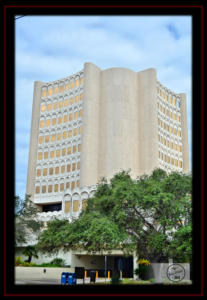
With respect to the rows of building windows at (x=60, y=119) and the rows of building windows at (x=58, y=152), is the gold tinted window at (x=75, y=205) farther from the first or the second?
the rows of building windows at (x=60, y=119)

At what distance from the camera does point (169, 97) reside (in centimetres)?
9388

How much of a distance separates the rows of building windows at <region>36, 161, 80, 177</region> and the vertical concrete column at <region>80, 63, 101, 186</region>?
3.72 meters

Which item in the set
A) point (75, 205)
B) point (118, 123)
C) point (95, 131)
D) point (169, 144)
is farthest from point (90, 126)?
point (169, 144)

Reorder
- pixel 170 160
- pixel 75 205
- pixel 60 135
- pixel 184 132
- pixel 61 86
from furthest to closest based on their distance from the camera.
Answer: pixel 184 132 → pixel 61 86 → pixel 170 160 → pixel 60 135 → pixel 75 205

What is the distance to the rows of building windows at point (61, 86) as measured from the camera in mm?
87631

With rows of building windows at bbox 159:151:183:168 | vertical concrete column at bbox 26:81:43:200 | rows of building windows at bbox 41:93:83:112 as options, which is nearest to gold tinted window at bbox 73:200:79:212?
vertical concrete column at bbox 26:81:43:200

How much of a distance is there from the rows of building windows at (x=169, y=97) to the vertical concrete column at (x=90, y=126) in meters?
17.2

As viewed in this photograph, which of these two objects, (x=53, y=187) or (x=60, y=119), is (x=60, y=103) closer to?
(x=60, y=119)

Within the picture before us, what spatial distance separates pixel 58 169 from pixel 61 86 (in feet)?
75.3

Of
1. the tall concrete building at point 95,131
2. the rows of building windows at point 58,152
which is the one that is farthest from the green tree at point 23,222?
the rows of building windows at point 58,152
